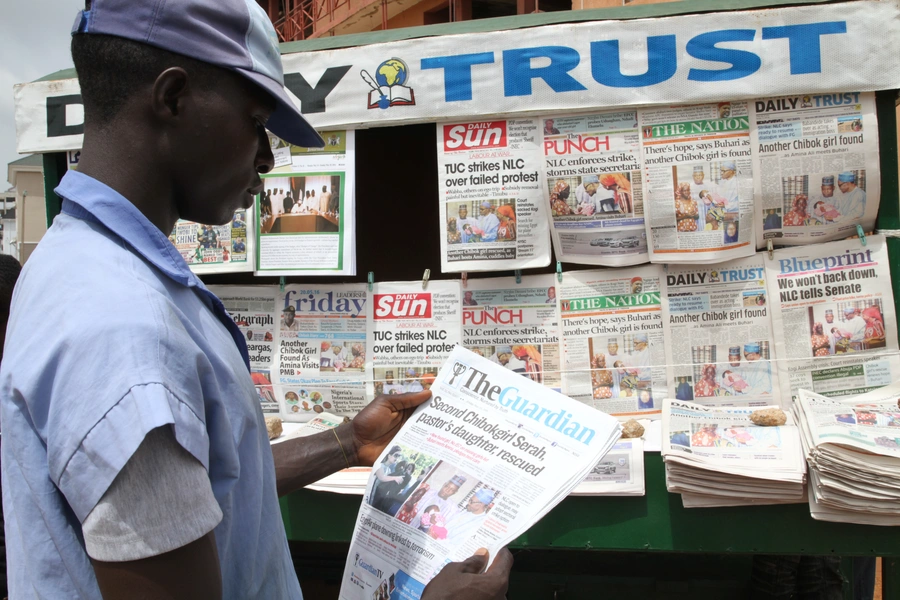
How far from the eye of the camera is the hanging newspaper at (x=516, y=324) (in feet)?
7.93

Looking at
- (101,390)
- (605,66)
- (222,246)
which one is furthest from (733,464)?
(222,246)

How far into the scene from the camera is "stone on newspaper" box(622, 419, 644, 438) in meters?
2.14

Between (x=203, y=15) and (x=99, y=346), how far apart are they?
0.42 meters

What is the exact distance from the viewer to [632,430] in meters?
2.15

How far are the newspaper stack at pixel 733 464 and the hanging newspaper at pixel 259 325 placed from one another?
1420mm

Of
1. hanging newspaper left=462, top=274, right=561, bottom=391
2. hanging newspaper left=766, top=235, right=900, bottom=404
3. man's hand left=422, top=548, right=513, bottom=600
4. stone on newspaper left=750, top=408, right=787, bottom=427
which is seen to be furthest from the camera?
hanging newspaper left=462, top=274, right=561, bottom=391

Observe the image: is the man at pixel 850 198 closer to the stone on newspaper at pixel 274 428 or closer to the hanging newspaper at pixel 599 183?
the hanging newspaper at pixel 599 183

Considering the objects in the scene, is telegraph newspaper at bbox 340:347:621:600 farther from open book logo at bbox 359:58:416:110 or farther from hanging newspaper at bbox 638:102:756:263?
open book logo at bbox 359:58:416:110

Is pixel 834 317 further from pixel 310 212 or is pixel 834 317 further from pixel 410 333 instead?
pixel 310 212

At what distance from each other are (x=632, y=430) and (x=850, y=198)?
97 centimetres

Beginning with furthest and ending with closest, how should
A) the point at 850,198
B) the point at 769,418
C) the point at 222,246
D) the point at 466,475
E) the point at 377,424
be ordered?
1. the point at 222,246
2. the point at 850,198
3. the point at 769,418
4. the point at 377,424
5. the point at 466,475

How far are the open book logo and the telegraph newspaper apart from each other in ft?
3.64

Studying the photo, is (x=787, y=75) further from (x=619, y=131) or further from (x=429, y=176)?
(x=429, y=176)

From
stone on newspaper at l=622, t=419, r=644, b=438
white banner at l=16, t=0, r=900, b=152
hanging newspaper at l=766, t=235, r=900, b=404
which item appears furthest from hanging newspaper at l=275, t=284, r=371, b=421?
hanging newspaper at l=766, t=235, r=900, b=404
